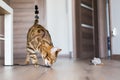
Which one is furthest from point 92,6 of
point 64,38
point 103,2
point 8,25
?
point 8,25

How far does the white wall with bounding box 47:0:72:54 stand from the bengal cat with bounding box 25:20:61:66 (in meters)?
2.04

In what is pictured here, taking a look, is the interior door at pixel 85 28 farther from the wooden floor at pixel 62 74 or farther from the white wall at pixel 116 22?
the wooden floor at pixel 62 74

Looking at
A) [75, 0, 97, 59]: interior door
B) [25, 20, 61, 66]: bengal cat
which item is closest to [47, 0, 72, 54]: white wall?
[75, 0, 97, 59]: interior door

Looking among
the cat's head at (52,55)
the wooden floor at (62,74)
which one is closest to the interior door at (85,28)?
the cat's head at (52,55)

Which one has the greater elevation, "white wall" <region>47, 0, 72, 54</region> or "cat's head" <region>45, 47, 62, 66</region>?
"white wall" <region>47, 0, 72, 54</region>

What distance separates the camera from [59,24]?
404 cm

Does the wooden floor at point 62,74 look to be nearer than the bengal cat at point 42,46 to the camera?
Yes

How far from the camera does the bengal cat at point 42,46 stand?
1765mm

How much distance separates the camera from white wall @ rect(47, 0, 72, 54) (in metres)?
4.02

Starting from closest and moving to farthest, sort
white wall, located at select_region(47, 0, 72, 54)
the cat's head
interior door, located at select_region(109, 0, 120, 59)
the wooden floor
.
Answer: the wooden floor → the cat's head → interior door, located at select_region(109, 0, 120, 59) → white wall, located at select_region(47, 0, 72, 54)

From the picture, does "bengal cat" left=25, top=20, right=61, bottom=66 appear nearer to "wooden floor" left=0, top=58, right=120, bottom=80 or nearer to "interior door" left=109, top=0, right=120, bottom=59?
"wooden floor" left=0, top=58, right=120, bottom=80

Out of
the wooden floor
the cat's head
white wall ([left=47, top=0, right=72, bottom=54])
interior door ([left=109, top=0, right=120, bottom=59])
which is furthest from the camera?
white wall ([left=47, top=0, right=72, bottom=54])

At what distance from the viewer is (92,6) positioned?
4.29 m

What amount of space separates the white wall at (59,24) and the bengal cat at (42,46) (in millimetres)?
2044
